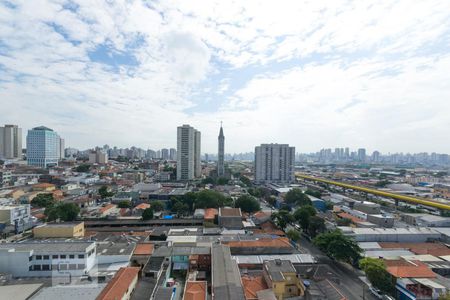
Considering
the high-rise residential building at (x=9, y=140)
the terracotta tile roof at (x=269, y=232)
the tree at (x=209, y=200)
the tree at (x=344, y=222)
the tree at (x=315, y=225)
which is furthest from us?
the high-rise residential building at (x=9, y=140)

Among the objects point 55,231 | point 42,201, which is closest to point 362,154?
point 42,201

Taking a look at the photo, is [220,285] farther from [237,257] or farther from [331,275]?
[331,275]

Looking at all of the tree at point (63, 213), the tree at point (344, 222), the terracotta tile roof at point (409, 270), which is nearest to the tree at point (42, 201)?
the tree at point (63, 213)

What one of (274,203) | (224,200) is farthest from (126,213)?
(274,203)

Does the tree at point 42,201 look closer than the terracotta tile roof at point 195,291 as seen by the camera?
No

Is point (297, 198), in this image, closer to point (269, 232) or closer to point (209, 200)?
point (209, 200)

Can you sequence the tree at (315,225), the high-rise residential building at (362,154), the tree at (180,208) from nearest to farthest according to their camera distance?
the tree at (315,225)
the tree at (180,208)
the high-rise residential building at (362,154)

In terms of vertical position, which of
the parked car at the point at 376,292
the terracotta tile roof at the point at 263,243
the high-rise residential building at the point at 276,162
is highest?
the high-rise residential building at the point at 276,162

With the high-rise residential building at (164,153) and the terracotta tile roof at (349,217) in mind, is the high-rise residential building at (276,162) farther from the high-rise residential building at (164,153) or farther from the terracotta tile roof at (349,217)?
the high-rise residential building at (164,153)
